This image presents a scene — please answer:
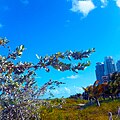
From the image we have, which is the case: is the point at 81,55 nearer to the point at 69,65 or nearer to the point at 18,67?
the point at 69,65

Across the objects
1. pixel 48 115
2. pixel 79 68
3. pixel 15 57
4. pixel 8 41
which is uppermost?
pixel 48 115

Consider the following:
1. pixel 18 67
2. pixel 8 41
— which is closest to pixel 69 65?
pixel 18 67

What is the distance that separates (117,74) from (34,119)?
261ft

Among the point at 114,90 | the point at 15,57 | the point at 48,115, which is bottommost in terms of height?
the point at 15,57

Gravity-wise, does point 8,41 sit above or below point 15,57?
above

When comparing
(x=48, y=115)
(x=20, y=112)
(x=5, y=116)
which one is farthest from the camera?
(x=48, y=115)

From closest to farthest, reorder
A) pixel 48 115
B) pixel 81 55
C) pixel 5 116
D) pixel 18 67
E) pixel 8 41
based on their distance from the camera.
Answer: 1. pixel 81 55
2. pixel 18 67
3. pixel 8 41
4. pixel 5 116
5. pixel 48 115

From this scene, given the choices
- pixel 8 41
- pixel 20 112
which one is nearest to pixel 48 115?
pixel 20 112

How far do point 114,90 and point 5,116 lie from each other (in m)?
82.6

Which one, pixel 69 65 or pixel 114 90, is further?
pixel 114 90

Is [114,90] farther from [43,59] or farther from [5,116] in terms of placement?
[43,59]

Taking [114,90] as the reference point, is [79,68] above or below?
below

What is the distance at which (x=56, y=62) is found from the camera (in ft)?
11.9

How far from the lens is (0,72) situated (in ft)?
12.2
